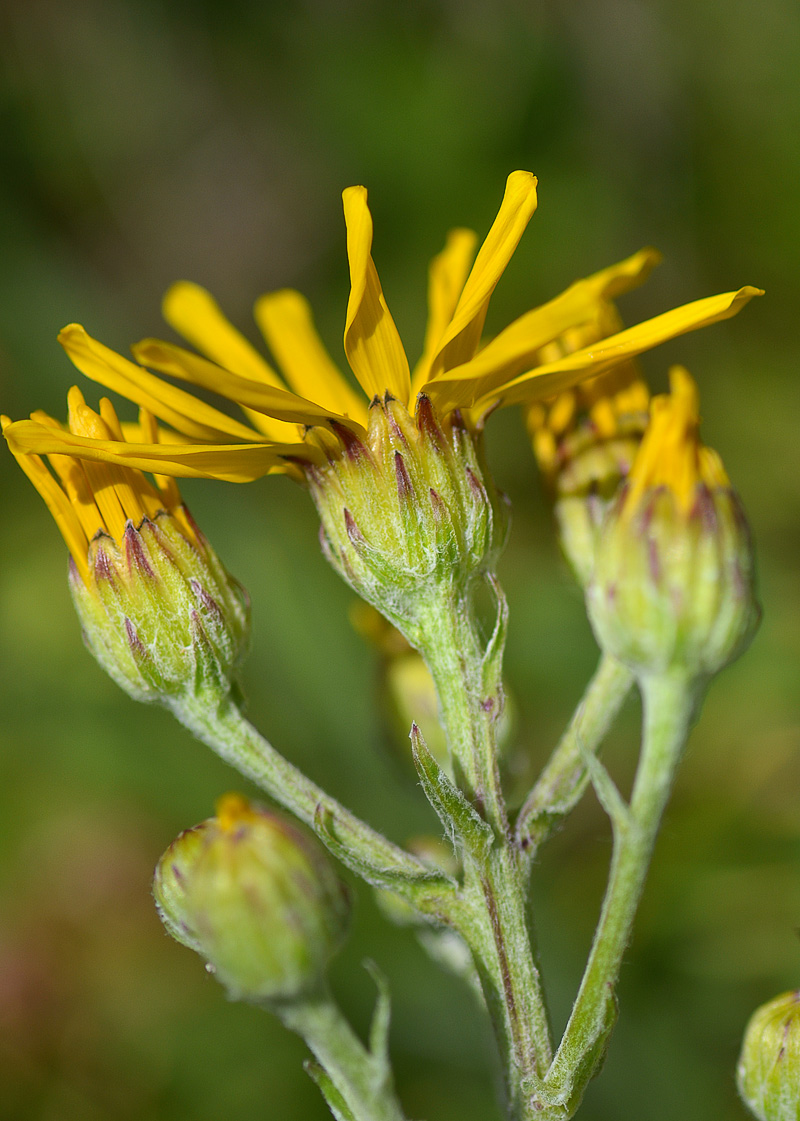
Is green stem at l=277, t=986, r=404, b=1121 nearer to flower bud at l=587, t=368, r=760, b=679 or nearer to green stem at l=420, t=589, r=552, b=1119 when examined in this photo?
green stem at l=420, t=589, r=552, b=1119

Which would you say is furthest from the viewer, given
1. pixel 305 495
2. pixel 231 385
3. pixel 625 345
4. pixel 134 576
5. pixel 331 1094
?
pixel 305 495

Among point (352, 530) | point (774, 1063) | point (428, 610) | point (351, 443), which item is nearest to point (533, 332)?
point (351, 443)

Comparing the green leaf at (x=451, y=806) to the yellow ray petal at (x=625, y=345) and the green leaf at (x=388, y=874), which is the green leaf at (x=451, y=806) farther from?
Result: the yellow ray petal at (x=625, y=345)

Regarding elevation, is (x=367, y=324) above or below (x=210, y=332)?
below

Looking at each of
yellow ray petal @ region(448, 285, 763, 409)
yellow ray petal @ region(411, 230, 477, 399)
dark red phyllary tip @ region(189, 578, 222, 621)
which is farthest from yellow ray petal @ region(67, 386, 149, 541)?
yellow ray petal @ region(411, 230, 477, 399)

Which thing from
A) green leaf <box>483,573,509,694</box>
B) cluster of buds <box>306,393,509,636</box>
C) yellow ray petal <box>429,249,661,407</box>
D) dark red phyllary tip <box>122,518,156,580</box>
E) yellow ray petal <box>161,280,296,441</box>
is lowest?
green leaf <box>483,573,509,694</box>

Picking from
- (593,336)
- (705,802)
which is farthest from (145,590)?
(705,802)

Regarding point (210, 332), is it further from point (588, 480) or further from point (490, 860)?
point (490, 860)

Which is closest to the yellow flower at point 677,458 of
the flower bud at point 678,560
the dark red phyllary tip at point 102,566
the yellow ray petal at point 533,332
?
the flower bud at point 678,560

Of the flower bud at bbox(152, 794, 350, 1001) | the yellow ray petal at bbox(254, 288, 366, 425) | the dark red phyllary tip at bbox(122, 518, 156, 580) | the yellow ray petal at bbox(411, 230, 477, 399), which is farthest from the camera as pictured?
the yellow ray petal at bbox(254, 288, 366, 425)
